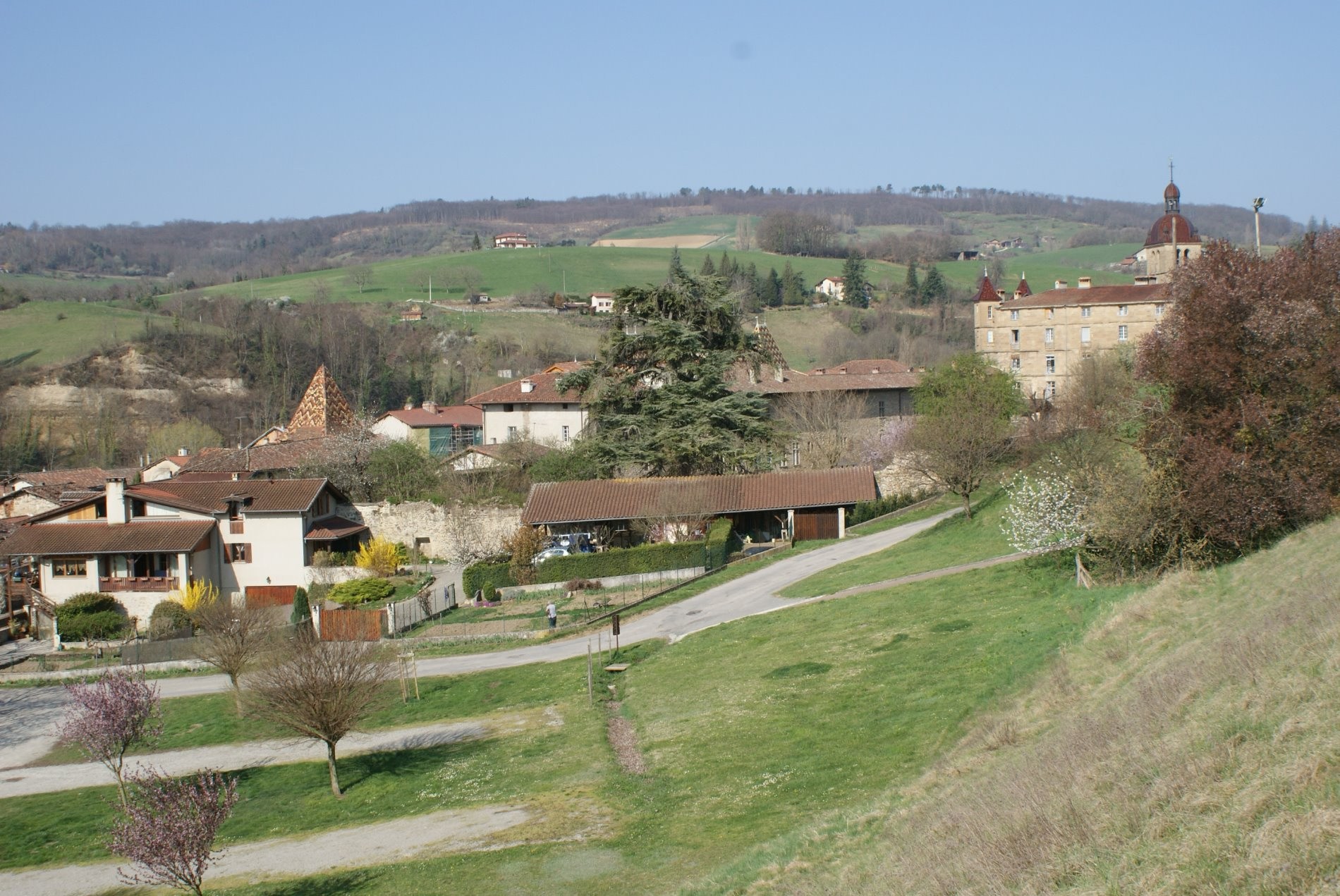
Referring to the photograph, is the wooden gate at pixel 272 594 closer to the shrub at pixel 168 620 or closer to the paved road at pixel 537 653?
the shrub at pixel 168 620

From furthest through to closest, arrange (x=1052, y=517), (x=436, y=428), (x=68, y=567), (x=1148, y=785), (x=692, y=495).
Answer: (x=436, y=428)
(x=68, y=567)
(x=692, y=495)
(x=1052, y=517)
(x=1148, y=785)

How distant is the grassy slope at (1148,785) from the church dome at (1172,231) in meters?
68.1

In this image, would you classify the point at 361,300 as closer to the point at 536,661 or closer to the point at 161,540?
the point at 161,540

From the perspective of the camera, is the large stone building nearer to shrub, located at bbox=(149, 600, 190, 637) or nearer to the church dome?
the church dome

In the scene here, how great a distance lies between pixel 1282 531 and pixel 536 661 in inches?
779

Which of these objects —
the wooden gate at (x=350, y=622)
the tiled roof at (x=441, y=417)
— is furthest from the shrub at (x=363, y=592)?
the tiled roof at (x=441, y=417)

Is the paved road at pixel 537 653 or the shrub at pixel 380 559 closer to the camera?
the paved road at pixel 537 653

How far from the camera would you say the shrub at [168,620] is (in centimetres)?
4431

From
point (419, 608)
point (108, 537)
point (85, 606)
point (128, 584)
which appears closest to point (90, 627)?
point (85, 606)

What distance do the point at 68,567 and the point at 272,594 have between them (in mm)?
8626

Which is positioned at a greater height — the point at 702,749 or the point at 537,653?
the point at 702,749

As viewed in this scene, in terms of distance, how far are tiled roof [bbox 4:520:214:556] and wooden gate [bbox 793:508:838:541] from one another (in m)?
26.5

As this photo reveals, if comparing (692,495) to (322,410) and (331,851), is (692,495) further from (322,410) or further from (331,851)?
(322,410)

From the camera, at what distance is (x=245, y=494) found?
51250 mm
